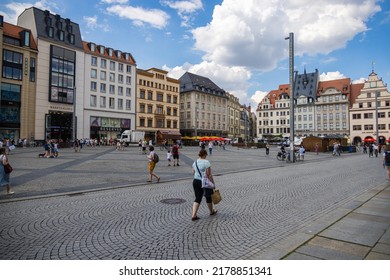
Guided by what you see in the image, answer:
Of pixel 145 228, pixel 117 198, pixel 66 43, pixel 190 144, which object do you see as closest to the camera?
pixel 145 228

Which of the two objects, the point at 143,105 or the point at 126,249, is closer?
the point at 126,249

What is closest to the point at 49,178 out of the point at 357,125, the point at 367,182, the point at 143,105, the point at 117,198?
the point at 117,198

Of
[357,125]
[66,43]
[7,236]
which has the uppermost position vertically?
[66,43]

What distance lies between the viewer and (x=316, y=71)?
9119 centimetres

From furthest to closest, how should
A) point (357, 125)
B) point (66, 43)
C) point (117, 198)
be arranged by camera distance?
point (357, 125) → point (66, 43) → point (117, 198)

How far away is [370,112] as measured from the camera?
74000mm

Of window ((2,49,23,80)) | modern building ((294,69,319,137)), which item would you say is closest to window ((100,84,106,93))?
window ((2,49,23,80))

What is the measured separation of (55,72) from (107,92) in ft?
40.1

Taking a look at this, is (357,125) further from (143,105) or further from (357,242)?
(357,242)

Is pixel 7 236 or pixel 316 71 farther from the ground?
pixel 316 71

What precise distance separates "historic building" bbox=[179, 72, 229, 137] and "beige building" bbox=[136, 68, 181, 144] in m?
6.43

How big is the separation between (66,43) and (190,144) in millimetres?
34310

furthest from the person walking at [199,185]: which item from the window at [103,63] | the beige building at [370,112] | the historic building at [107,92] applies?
the beige building at [370,112]

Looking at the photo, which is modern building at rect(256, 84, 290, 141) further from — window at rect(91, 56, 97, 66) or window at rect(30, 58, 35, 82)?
window at rect(30, 58, 35, 82)
